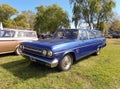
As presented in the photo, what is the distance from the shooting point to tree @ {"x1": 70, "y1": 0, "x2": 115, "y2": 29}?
28867 millimetres

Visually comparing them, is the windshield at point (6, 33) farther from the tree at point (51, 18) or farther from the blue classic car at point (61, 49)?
the tree at point (51, 18)

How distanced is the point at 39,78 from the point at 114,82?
8.44ft

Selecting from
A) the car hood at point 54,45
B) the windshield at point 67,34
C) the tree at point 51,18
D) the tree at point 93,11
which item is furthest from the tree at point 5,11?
the car hood at point 54,45

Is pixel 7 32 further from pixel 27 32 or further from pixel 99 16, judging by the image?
pixel 99 16

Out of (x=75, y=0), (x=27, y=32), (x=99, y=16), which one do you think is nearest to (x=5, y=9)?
(x=75, y=0)

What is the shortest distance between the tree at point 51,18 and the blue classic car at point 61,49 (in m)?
28.2

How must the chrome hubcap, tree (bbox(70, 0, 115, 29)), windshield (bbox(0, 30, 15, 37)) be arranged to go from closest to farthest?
the chrome hubcap, windshield (bbox(0, 30, 15, 37)), tree (bbox(70, 0, 115, 29))

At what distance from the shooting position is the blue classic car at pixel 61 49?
4801mm

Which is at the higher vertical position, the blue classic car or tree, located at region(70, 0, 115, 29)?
tree, located at region(70, 0, 115, 29)

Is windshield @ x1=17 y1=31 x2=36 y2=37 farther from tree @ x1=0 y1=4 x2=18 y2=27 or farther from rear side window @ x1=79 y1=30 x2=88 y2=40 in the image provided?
tree @ x1=0 y1=4 x2=18 y2=27

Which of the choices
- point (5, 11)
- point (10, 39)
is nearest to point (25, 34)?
point (10, 39)

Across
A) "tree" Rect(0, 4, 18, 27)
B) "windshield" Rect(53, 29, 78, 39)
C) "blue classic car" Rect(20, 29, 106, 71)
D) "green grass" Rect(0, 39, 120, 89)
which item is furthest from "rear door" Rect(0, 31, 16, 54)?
"tree" Rect(0, 4, 18, 27)

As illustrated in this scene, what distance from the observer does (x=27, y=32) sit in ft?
29.7

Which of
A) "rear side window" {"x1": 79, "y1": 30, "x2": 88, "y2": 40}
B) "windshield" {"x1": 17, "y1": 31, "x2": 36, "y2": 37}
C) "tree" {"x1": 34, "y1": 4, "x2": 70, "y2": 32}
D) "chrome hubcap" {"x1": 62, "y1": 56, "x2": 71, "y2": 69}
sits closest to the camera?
"chrome hubcap" {"x1": 62, "y1": 56, "x2": 71, "y2": 69}
